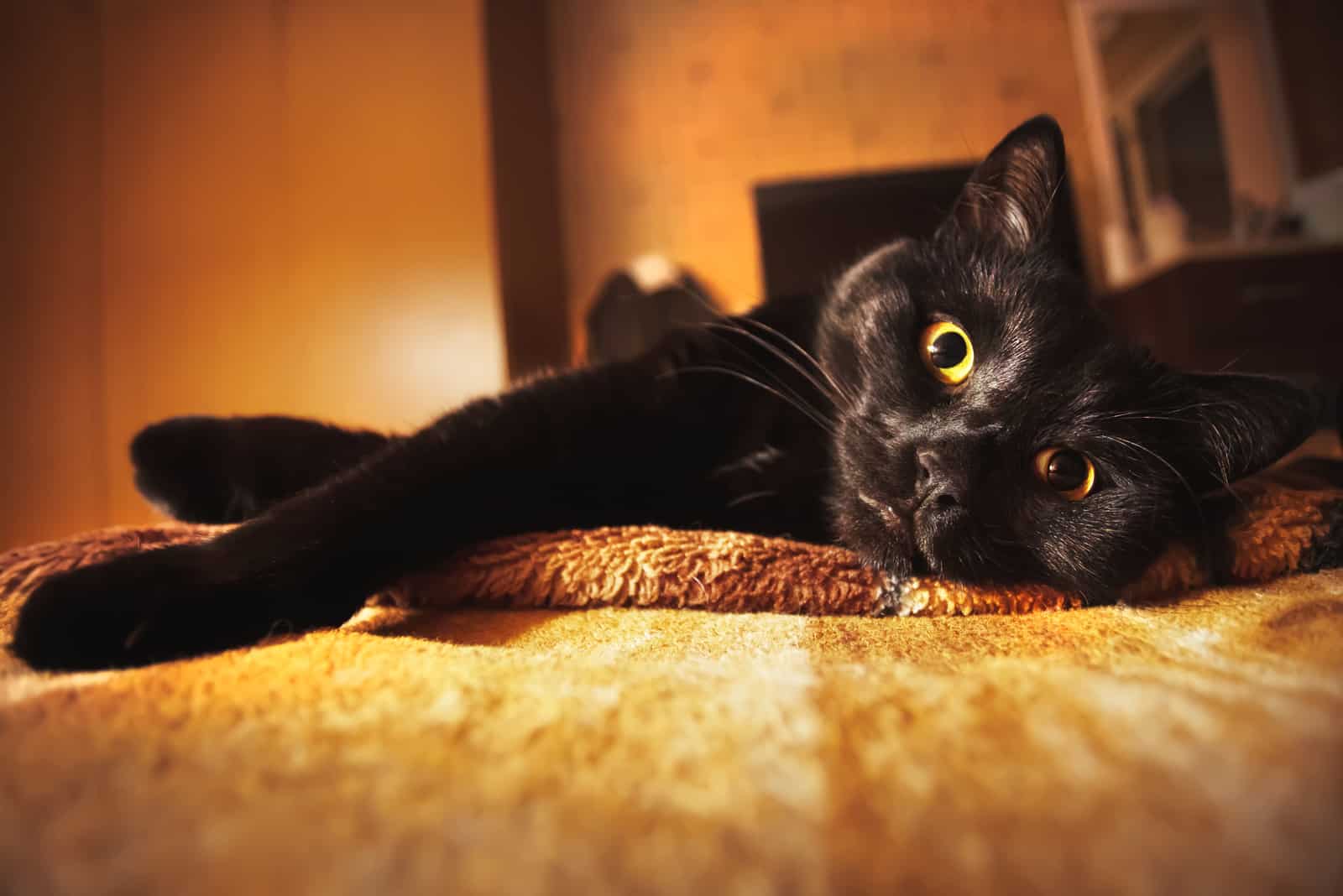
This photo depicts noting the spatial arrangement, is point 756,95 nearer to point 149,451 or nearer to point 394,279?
point 394,279

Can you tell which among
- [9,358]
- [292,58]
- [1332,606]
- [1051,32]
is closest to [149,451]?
[1332,606]

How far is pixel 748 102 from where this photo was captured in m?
3.18

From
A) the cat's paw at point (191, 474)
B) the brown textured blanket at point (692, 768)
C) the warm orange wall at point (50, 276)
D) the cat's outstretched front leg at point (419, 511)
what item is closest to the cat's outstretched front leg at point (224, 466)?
the cat's paw at point (191, 474)

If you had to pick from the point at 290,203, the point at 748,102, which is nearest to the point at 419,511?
the point at 290,203

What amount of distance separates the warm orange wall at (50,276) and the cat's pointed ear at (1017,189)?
298 cm

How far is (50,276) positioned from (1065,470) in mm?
3294

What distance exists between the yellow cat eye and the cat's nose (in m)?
0.11

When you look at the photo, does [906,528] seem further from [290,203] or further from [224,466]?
[290,203]

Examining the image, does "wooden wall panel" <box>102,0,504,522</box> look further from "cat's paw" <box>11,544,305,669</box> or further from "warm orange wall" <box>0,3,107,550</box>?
"cat's paw" <box>11,544,305,669</box>

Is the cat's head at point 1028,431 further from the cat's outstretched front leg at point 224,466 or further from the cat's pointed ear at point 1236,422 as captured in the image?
the cat's outstretched front leg at point 224,466

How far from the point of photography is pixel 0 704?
1.07 ft

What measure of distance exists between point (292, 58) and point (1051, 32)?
3339 mm

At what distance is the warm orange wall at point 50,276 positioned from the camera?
2336 mm

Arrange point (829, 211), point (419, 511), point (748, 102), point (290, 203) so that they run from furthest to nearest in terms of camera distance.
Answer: point (748, 102)
point (829, 211)
point (290, 203)
point (419, 511)
